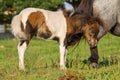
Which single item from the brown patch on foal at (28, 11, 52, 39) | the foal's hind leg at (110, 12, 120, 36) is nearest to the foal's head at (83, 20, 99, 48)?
the foal's hind leg at (110, 12, 120, 36)

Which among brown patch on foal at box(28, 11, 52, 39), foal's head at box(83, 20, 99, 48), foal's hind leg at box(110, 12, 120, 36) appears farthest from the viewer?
foal's hind leg at box(110, 12, 120, 36)

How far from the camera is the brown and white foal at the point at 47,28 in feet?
29.0


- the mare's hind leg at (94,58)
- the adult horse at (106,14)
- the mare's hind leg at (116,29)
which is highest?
the adult horse at (106,14)

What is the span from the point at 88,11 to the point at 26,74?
8.10 ft

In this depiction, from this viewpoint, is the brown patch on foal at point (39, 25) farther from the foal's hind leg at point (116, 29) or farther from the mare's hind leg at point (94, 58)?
the foal's hind leg at point (116, 29)

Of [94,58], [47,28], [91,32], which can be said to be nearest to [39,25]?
[47,28]

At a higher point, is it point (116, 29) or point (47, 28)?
point (47, 28)

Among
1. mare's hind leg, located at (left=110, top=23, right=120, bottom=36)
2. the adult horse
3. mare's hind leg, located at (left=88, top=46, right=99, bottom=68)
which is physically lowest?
mare's hind leg, located at (left=88, top=46, right=99, bottom=68)

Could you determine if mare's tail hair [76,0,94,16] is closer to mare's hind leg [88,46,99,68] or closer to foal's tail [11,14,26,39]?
mare's hind leg [88,46,99,68]

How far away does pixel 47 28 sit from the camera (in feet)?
29.5

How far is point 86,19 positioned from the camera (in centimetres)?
975

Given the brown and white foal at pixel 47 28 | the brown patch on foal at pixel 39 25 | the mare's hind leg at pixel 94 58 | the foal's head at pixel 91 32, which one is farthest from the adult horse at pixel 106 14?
the brown patch on foal at pixel 39 25

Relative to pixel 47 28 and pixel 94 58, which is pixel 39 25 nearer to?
pixel 47 28

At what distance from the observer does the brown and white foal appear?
8.85 m
